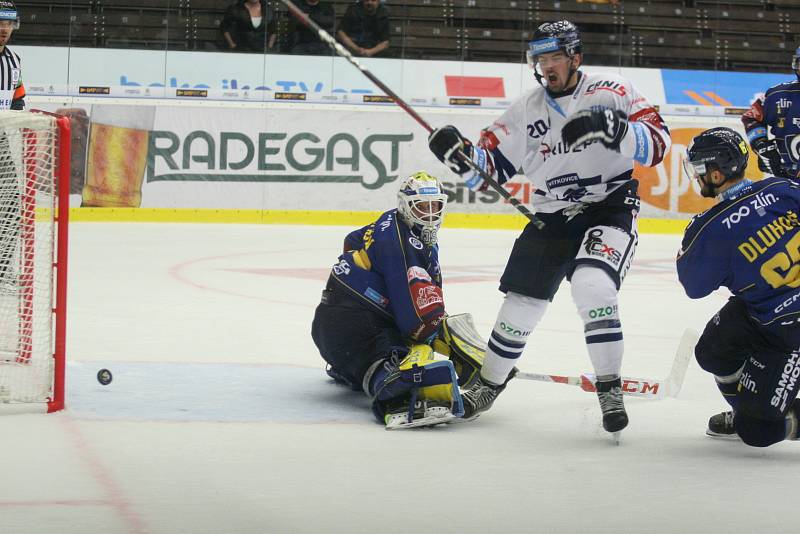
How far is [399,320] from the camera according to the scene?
3545 millimetres

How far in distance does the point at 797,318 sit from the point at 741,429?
1.13 feet

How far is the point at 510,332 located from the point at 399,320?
13.2 inches

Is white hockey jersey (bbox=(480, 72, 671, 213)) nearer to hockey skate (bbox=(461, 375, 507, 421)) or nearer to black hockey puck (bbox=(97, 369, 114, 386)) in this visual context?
hockey skate (bbox=(461, 375, 507, 421))

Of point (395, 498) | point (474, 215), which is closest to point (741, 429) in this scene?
point (395, 498)

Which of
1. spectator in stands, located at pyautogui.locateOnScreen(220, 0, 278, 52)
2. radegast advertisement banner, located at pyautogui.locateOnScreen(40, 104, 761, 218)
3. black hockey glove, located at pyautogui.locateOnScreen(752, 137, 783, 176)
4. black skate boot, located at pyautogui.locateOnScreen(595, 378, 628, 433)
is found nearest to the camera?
black skate boot, located at pyautogui.locateOnScreen(595, 378, 628, 433)

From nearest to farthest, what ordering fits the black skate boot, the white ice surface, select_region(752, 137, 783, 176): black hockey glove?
1. the white ice surface
2. the black skate boot
3. select_region(752, 137, 783, 176): black hockey glove

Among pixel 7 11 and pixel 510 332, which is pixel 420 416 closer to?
pixel 510 332

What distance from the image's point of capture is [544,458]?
306 cm

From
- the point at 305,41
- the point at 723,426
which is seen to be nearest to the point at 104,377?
the point at 723,426

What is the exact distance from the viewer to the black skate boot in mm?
3178

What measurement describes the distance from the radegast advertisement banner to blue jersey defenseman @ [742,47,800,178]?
4558 millimetres

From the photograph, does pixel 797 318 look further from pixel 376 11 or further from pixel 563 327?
pixel 376 11

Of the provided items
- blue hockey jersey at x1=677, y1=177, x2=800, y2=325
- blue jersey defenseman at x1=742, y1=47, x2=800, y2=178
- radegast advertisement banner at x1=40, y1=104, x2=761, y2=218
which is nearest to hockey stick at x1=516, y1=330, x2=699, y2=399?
blue hockey jersey at x1=677, y1=177, x2=800, y2=325

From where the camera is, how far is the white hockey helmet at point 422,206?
11.8 feet
